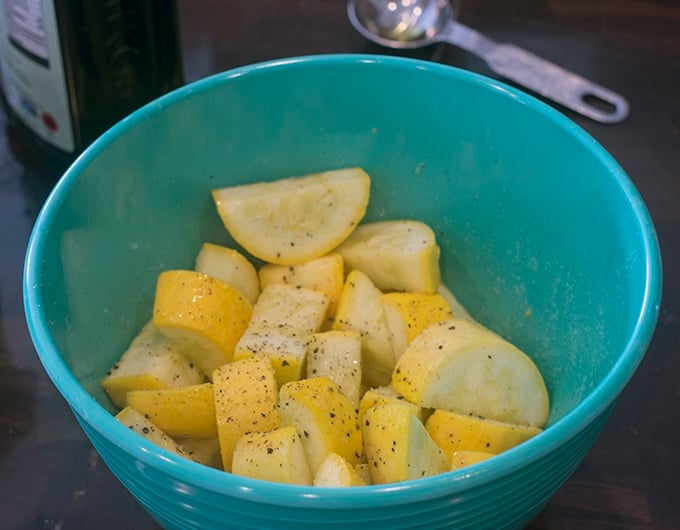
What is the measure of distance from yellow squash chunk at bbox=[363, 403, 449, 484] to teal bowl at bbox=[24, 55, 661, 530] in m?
0.07

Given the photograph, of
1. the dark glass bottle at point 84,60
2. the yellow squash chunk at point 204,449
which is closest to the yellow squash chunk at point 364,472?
the yellow squash chunk at point 204,449

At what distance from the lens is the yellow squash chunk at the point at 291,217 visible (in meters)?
0.77

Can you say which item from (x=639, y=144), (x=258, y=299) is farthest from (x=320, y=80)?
(x=639, y=144)

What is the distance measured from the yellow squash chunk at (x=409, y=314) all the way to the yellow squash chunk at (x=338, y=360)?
0.04 m

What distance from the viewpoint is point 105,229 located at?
69cm

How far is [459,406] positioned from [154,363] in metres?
0.22

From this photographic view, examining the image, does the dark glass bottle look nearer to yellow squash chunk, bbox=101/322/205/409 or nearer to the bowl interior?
the bowl interior

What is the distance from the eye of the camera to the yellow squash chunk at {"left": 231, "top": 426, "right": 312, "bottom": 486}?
560 mm

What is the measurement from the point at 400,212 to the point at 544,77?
32 centimetres

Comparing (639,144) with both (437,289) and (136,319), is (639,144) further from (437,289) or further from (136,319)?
(136,319)

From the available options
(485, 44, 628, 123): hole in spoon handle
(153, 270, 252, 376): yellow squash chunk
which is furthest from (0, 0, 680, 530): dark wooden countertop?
(153, 270, 252, 376): yellow squash chunk

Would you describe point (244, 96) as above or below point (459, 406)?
above

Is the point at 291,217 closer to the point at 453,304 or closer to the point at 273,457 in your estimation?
the point at 453,304

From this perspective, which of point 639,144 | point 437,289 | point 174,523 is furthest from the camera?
point 639,144
